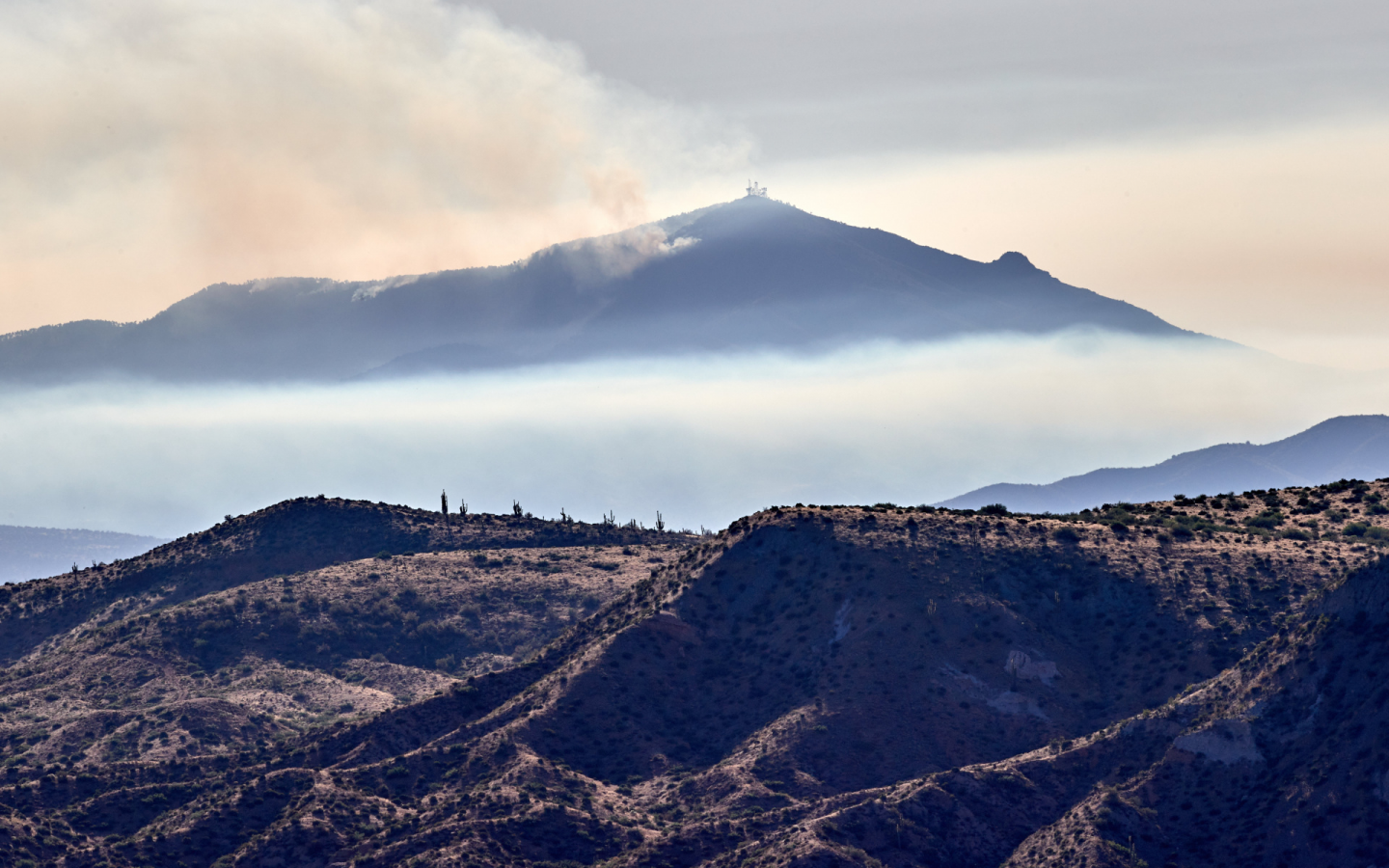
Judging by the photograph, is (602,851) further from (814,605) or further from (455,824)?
(814,605)

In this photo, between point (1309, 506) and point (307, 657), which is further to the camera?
point (307, 657)

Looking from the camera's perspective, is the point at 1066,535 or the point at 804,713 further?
the point at 1066,535

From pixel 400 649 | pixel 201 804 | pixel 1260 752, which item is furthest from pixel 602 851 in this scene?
pixel 400 649

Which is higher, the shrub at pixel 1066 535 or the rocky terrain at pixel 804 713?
the shrub at pixel 1066 535

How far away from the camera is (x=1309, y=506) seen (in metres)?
112

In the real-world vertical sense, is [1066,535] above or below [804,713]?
above

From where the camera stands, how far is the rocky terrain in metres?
77.8

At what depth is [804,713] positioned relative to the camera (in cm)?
9244

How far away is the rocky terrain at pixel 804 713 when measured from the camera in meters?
77.8

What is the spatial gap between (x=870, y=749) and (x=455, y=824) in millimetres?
22776

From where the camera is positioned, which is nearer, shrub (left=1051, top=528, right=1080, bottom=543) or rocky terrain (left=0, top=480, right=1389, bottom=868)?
rocky terrain (left=0, top=480, right=1389, bottom=868)

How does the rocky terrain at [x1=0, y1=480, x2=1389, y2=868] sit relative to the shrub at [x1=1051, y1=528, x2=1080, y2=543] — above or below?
below

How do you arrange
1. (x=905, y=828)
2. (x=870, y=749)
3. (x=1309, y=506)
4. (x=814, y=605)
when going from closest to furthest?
1. (x=905, y=828)
2. (x=870, y=749)
3. (x=814, y=605)
4. (x=1309, y=506)

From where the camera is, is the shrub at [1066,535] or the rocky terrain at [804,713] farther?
the shrub at [1066,535]
